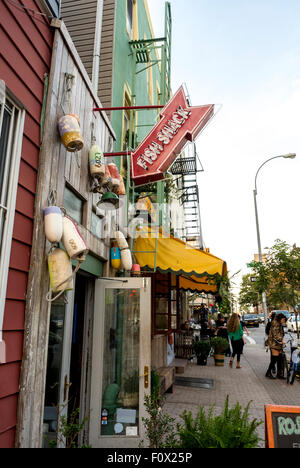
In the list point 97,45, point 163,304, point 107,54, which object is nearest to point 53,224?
point 97,45

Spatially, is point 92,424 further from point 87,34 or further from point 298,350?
point 87,34

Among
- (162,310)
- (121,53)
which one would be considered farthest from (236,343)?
(121,53)

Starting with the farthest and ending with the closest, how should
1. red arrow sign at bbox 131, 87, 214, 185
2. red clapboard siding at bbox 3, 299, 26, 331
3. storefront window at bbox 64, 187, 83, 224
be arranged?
red arrow sign at bbox 131, 87, 214, 185 < storefront window at bbox 64, 187, 83, 224 < red clapboard siding at bbox 3, 299, 26, 331

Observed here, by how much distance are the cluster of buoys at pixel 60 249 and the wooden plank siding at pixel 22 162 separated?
0.65 ft

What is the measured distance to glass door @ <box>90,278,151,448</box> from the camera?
461cm

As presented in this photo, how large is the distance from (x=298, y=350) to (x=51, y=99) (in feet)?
28.1

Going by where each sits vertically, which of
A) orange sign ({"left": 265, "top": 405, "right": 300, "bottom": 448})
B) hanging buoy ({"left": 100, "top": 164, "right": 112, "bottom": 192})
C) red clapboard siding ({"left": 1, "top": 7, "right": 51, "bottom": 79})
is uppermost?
red clapboard siding ({"left": 1, "top": 7, "right": 51, "bottom": 79})

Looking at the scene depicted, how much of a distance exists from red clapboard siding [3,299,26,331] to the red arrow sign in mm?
3057

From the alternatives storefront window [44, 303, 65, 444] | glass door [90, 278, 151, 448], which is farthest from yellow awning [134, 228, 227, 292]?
storefront window [44, 303, 65, 444]

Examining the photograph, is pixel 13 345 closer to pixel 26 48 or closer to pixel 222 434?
pixel 222 434

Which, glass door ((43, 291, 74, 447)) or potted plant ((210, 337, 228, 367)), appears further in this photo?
potted plant ((210, 337, 228, 367))

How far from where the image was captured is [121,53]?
26.5 feet

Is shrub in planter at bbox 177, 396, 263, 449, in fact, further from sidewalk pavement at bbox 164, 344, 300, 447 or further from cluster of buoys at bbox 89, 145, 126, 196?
cluster of buoys at bbox 89, 145, 126, 196

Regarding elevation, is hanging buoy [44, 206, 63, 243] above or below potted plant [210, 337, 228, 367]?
above
